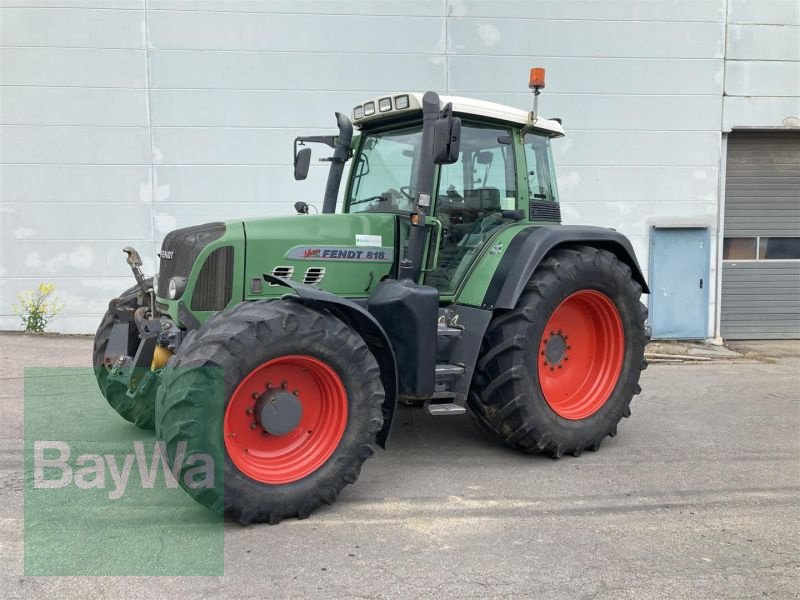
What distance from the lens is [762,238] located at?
11.1 m

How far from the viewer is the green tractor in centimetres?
372

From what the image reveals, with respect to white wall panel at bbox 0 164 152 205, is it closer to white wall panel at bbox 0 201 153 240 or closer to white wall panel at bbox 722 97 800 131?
white wall panel at bbox 0 201 153 240

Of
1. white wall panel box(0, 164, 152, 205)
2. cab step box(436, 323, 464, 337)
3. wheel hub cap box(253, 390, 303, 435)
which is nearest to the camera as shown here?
wheel hub cap box(253, 390, 303, 435)

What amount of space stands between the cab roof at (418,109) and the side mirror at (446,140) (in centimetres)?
50

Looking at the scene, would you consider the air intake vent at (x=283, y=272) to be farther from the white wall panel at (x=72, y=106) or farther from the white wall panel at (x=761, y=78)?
the white wall panel at (x=761, y=78)

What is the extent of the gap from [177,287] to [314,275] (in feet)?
2.73

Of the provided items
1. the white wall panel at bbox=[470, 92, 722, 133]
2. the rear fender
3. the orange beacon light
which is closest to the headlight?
the rear fender

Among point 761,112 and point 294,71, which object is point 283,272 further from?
point 761,112

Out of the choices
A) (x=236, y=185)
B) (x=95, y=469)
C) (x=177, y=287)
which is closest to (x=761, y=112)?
(x=236, y=185)

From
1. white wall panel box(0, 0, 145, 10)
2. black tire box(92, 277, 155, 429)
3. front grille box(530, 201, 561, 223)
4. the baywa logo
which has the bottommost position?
the baywa logo

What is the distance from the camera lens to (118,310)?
5105mm

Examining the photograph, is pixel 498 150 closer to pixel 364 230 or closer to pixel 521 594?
pixel 364 230

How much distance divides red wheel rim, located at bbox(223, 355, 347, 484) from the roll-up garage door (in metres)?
8.79

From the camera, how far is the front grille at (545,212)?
534 cm
